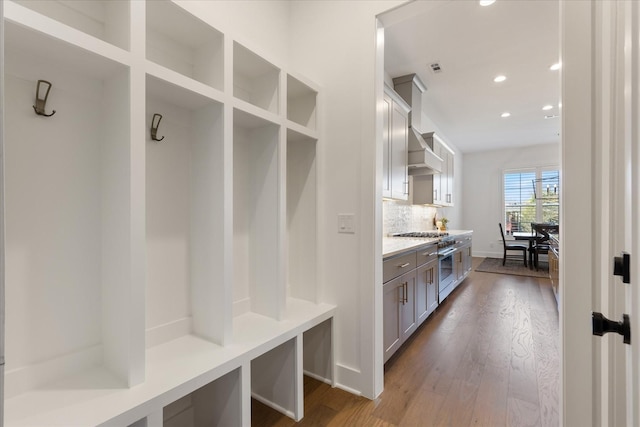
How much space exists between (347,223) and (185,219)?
1.01m

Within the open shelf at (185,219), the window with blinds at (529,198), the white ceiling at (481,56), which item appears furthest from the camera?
the window with blinds at (529,198)

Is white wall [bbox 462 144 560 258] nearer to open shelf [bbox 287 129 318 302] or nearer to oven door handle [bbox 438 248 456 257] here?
oven door handle [bbox 438 248 456 257]

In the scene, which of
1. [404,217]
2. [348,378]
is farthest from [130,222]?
[404,217]

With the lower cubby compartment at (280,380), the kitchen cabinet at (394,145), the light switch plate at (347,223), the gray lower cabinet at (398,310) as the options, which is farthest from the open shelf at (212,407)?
the kitchen cabinet at (394,145)

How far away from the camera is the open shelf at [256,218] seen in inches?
70.6

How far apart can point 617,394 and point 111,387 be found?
180 cm

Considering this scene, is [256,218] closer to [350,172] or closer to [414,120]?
[350,172]

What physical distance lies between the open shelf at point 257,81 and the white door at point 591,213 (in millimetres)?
1414

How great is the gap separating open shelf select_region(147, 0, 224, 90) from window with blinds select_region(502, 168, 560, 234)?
8.53 m

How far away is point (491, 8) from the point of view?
8.06ft

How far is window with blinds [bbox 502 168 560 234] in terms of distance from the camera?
740 centimetres

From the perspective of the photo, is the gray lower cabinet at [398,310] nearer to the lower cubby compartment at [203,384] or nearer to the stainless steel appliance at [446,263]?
the lower cubby compartment at [203,384]

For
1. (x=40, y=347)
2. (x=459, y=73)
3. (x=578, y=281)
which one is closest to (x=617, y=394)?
(x=578, y=281)

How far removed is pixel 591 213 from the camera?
1.09m
